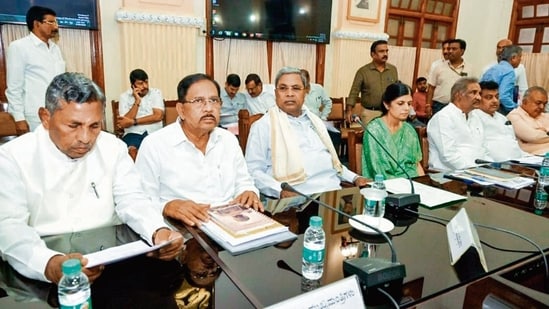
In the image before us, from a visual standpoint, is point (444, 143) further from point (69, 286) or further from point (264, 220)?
point (69, 286)

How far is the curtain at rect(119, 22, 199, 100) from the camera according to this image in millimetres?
4125

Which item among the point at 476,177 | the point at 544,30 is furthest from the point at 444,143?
the point at 544,30

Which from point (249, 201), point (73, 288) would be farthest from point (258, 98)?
point (73, 288)

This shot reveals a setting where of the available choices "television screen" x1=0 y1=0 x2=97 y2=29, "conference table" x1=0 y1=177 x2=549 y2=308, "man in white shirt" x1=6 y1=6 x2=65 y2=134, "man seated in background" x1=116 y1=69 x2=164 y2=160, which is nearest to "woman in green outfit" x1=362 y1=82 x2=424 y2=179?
"conference table" x1=0 y1=177 x2=549 y2=308

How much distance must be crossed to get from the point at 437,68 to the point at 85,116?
17.1 feet

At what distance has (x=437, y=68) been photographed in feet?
17.9

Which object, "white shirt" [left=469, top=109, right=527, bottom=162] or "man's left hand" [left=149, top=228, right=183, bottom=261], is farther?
"white shirt" [left=469, top=109, right=527, bottom=162]

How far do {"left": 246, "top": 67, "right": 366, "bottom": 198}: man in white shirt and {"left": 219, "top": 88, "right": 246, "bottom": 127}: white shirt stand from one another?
7.93 feet

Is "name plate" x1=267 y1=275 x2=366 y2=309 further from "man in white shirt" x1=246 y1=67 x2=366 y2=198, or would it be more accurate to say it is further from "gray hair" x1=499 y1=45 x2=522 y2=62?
"gray hair" x1=499 y1=45 x2=522 y2=62

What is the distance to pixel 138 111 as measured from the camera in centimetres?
378

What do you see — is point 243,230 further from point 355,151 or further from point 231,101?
point 231,101

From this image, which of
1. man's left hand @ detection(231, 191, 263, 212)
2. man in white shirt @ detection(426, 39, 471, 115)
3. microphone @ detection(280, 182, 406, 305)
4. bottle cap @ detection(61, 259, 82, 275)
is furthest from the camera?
man in white shirt @ detection(426, 39, 471, 115)

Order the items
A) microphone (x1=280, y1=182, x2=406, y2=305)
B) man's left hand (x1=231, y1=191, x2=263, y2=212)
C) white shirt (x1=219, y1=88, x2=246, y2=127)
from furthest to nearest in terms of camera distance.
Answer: white shirt (x1=219, y1=88, x2=246, y2=127), man's left hand (x1=231, y1=191, x2=263, y2=212), microphone (x1=280, y1=182, x2=406, y2=305)

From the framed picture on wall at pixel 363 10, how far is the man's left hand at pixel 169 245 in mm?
4894
